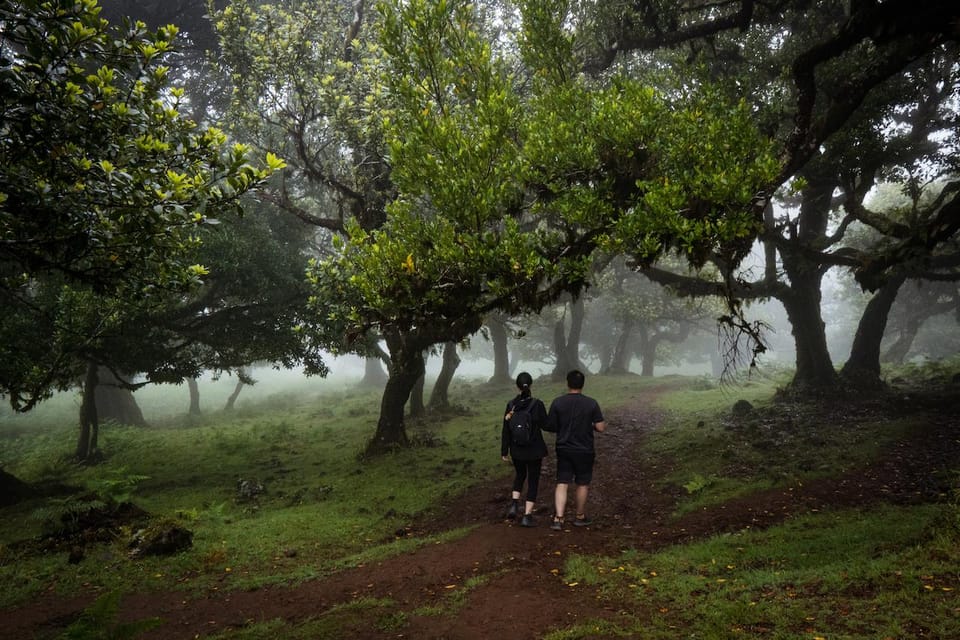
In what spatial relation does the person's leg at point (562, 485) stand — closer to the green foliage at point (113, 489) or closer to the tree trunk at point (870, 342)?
the green foliage at point (113, 489)

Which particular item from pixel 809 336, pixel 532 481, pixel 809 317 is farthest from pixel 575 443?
pixel 809 317

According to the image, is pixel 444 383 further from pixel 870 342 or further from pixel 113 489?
pixel 870 342

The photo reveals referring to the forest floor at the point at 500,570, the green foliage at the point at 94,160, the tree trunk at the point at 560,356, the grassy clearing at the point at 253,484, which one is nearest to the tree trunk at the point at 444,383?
the grassy clearing at the point at 253,484

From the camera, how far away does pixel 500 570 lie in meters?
7.38

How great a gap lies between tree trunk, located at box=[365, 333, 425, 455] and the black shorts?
8773 mm

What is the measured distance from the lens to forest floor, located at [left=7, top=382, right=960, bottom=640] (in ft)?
19.6

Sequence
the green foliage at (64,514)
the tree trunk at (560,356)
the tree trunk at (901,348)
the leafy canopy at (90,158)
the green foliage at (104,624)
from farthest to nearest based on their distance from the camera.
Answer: the tree trunk at (560,356) → the tree trunk at (901,348) → the green foliage at (64,514) → the leafy canopy at (90,158) → the green foliage at (104,624)

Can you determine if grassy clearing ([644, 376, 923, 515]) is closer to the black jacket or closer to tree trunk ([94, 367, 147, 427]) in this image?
the black jacket

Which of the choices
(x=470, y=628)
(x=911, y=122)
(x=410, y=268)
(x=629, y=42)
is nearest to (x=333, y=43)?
(x=629, y=42)

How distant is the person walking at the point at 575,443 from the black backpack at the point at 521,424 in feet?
Result: 1.22

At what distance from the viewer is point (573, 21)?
52.4 ft

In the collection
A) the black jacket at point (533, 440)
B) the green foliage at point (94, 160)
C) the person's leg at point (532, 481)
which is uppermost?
the green foliage at point (94, 160)

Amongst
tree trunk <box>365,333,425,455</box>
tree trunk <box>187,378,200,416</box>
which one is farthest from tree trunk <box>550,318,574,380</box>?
tree trunk <box>187,378,200,416</box>

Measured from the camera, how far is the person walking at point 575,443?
361 inches
